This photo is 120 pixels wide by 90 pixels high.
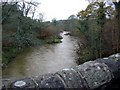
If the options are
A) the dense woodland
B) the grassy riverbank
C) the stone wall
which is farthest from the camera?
the grassy riverbank

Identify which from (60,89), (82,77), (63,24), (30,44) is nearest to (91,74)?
(82,77)

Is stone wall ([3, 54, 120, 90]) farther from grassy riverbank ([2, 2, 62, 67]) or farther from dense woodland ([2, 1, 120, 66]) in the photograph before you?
grassy riverbank ([2, 2, 62, 67])

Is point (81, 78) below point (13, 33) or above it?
above

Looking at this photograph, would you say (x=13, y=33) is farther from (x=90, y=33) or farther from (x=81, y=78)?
(x=81, y=78)

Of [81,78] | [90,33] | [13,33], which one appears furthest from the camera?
[13,33]

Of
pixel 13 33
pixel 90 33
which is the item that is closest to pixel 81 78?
pixel 90 33

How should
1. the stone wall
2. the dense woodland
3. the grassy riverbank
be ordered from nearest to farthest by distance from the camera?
the stone wall < the dense woodland < the grassy riverbank

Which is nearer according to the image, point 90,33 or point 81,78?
point 81,78

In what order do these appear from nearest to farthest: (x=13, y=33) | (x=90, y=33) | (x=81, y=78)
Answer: (x=81, y=78) → (x=90, y=33) → (x=13, y=33)

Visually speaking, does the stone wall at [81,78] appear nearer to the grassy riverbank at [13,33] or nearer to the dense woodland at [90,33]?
the dense woodland at [90,33]

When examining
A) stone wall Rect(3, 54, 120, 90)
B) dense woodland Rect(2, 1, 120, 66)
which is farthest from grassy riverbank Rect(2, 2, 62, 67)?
stone wall Rect(3, 54, 120, 90)

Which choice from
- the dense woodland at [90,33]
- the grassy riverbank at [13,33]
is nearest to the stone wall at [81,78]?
the dense woodland at [90,33]

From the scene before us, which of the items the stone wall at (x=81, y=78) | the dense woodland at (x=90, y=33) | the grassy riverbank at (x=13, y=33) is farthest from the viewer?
the grassy riverbank at (x=13, y=33)

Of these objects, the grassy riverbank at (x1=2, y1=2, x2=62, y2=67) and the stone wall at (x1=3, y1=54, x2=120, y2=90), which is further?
the grassy riverbank at (x1=2, y1=2, x2=62, y2=67)
